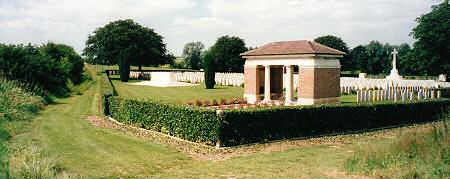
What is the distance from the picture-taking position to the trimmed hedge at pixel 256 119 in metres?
15.1

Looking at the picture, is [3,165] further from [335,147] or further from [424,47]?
[424,47]

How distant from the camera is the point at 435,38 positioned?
1656 inches

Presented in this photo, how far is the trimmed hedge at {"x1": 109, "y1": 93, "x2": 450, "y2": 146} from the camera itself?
15.1m

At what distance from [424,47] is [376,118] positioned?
28266 mm

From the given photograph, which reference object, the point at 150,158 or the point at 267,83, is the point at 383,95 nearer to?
the point at 267,83

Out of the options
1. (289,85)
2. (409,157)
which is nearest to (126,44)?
(289,85)

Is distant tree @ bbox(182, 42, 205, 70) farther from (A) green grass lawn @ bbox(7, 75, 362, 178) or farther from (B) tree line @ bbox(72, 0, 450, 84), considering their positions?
(A) green grass lawn @ bbox(7, 75, 362, 178)

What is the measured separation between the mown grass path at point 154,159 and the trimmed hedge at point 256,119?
60.8 inches

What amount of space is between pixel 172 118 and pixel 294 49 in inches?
498

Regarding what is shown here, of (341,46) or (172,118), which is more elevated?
(341,46)

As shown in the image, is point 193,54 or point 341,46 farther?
point 193,54

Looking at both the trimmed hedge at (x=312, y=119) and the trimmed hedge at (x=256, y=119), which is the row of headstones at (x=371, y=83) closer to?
the trimmed hedge at (x=312, y=119)

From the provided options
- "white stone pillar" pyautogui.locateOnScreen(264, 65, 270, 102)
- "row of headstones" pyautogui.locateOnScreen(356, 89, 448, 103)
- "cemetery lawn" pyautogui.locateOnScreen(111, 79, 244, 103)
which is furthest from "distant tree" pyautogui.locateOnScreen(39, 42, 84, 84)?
"row of headstones" pyautogui.locateOnScreen(356, 89, 448, 103)

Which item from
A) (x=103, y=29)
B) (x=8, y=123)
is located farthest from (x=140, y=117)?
(x=103, y=29)
